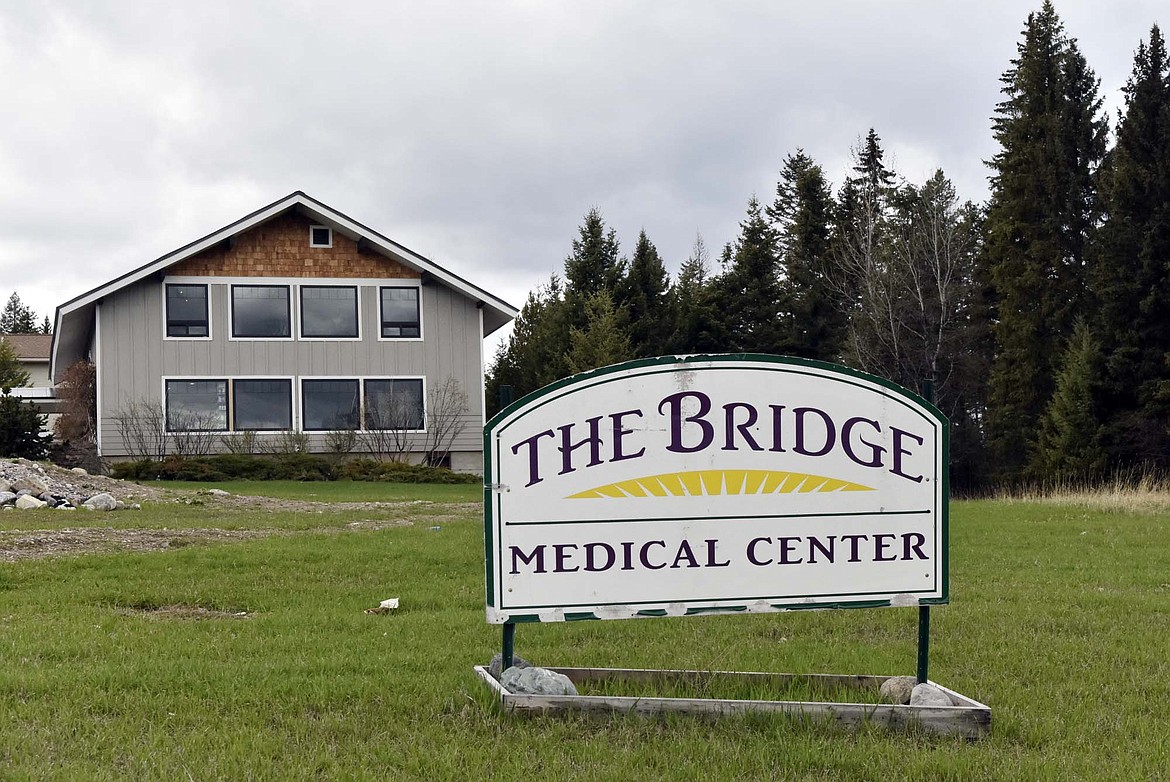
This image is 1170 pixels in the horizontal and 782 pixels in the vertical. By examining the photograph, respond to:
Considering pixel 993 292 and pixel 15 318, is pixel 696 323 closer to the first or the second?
pixel 993 292

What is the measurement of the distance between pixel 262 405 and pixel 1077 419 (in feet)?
89.0

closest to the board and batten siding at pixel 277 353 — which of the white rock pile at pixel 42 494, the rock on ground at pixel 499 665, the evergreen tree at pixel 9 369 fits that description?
the white rock pile at pixel 42 494

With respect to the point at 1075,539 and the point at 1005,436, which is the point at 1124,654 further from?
the point at 1005,436

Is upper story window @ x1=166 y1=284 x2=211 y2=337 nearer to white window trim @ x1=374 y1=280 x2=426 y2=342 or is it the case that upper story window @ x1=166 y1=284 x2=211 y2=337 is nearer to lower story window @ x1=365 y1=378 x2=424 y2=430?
white window trim @ x1=374 y1=280 x2=426 y2=342

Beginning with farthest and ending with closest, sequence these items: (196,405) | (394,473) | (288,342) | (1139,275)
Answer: (1139,275)
(288,342)
(196,405)
(394,473)

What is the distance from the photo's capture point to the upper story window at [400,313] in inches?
1377

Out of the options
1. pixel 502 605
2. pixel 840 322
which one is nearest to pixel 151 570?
pixel 502 605

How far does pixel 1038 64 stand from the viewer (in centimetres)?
4156

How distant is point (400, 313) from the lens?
35062 mm

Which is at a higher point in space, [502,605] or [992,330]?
[992,330]

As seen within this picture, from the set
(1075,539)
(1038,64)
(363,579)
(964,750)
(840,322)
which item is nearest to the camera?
(964,750)

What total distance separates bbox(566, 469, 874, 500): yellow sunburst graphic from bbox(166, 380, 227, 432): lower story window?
30.7 m

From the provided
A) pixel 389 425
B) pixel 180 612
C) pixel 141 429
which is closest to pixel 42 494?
pixel 180 612

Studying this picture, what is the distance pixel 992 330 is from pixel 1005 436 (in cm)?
425
